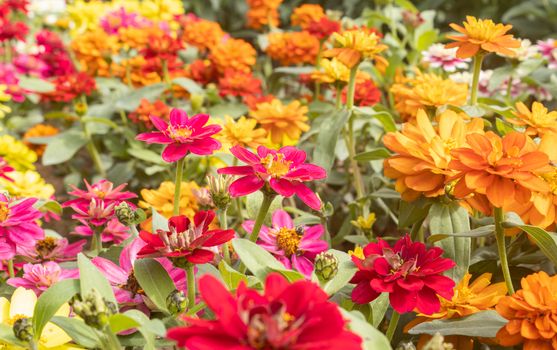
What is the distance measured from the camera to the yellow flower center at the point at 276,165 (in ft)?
2.87

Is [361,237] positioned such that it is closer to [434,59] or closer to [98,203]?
[98,203]

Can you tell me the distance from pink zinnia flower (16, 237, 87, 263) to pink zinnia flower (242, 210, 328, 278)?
35 cm

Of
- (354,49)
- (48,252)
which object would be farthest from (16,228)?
(354,49)

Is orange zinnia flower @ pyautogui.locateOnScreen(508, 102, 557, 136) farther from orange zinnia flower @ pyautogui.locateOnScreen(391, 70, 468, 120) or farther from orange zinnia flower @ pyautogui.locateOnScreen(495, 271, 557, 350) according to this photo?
orange zinnia flower @ pyautogui.locateOnScreen(495, 271, 557, 350)

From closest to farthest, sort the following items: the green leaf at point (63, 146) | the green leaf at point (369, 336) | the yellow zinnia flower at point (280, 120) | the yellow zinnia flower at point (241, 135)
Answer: the green leaf at point (369, 336), the yellow zinnia flower at point (241, 135), the yellow zinnia flower at point (280, 120), the green leaf at point (63, 146)

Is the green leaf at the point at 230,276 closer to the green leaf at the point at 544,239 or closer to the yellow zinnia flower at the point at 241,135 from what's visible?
the green leaf at the point at 544,239

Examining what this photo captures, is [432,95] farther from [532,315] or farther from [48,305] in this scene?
[48,305]

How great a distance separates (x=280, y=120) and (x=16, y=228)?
0.64 meters

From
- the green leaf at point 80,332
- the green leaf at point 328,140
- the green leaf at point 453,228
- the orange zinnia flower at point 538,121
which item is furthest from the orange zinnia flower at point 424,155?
the green leaf at point 80,332

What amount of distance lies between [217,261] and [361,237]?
41 cm

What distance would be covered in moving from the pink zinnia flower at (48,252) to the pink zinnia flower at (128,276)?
240 millimetres

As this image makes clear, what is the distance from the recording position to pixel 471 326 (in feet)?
2.93

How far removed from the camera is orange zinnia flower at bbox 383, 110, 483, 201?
3.19 ft

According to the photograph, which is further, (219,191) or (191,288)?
(219,191)
